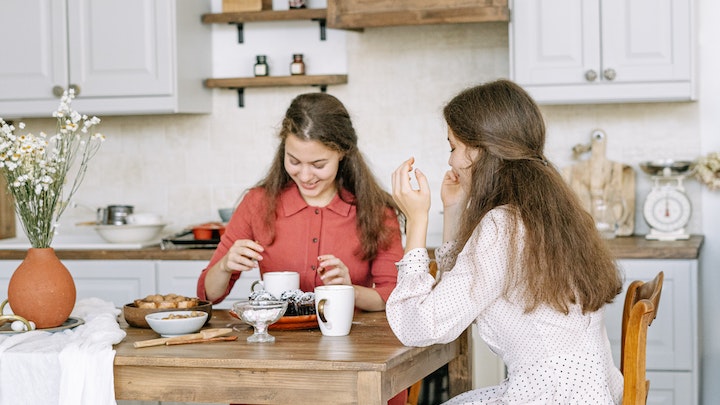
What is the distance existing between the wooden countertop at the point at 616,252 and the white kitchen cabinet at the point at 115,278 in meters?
0.02

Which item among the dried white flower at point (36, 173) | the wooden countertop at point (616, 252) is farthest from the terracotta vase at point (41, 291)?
the wooden countertop at point (616, 252)

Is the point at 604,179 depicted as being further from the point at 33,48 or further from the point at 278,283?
the point at 33,48

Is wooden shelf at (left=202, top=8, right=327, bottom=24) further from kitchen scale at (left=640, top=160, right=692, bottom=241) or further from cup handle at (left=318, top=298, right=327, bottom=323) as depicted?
cup handle at (left=318, top=298, right=327, bottom=323)

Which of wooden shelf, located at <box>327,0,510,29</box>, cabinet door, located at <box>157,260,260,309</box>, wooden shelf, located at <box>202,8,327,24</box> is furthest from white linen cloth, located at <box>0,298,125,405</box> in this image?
wooden shelf, located at <box>202,8,327,24</box>

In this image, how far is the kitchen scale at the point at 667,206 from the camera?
377 cm

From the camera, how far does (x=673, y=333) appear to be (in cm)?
349

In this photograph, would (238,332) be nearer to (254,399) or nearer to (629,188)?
(254,399)

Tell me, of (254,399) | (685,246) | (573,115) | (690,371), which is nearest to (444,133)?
(573,115)

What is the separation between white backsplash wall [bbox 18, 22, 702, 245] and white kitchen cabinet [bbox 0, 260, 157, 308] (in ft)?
1.88

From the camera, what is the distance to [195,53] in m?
4.21

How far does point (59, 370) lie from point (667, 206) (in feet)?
8.44

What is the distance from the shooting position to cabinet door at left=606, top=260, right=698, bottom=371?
3.47 m

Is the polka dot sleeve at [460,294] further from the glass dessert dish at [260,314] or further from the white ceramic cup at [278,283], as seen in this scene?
the white ceramic cup at [278,283]

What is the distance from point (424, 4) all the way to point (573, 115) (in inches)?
31.7
